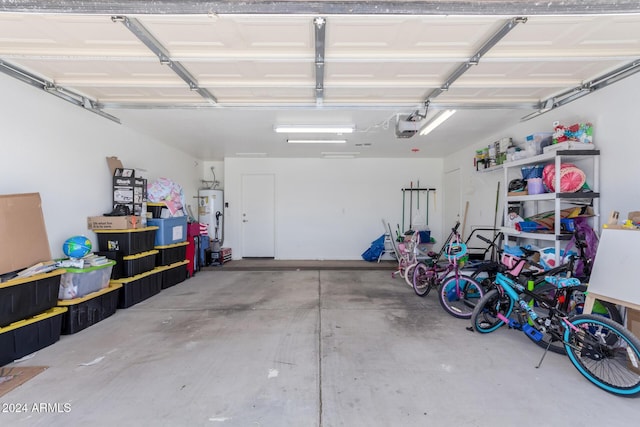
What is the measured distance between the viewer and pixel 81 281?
2.81m

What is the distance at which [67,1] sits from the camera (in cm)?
144

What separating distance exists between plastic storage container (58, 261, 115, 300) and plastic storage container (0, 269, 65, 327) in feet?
0.58

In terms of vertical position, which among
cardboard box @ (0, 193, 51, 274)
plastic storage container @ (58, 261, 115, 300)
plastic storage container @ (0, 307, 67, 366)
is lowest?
plastic storage container @ (0, 307, 67, 366)

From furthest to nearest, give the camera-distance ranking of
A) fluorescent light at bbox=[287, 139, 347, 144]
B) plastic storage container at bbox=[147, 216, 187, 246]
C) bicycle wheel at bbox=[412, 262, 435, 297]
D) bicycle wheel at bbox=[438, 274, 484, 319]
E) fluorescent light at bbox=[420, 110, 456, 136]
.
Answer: fluorescent light at bbox=[287, 139, 347, 144], plastic storage container at bbox=[147, 216, 187, 246], bicycle wheel at bbox=[412, 262, 435, 297], fluorescent light at bbox=[420, 110, 456, 136], bicycle wheel at bbox=[438, 274, 484, 319]

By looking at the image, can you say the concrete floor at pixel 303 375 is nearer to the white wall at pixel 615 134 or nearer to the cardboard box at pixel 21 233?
the cardboard box at pixel 21 233

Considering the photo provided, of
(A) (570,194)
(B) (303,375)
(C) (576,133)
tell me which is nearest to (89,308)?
(B) (303,375)

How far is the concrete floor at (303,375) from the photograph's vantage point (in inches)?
65.9

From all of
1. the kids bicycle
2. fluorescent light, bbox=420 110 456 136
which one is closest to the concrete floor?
the kids bicycle

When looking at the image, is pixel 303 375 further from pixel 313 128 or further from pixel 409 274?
pixel 313 128

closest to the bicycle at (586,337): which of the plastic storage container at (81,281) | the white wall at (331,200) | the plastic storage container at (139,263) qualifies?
the plastic storage container at (81,281)

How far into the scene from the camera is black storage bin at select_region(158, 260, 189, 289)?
4307mm

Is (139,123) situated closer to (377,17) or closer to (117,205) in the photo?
(117,205)

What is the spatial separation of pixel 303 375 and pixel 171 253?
3.35 m

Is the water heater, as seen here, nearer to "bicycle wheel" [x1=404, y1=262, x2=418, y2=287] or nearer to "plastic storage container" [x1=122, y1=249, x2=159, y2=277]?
"plastic storage container" [x1=122, y1=249, x2=159, y2=277]
